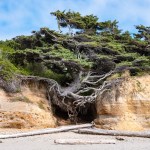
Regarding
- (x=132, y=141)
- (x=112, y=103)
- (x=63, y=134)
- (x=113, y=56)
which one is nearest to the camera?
(x=132, y=141)

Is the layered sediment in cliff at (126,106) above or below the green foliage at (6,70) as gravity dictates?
below

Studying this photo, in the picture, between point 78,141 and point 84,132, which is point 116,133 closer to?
point 84,132

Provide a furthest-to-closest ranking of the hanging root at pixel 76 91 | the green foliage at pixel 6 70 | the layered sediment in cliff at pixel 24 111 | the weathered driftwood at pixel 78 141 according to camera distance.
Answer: the hanging root at pixel 76 91 → the green foliage at pixel 6 70 → the layered sediment in cliff at pixel 24 111 → the weathered driftwood at pixel 78 141

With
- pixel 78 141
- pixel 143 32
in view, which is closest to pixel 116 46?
pixel 143 32

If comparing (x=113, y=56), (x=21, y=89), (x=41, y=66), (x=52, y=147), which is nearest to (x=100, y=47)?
(x=113, y=56)

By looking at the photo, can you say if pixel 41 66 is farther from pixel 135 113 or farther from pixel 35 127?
pixel 135 113

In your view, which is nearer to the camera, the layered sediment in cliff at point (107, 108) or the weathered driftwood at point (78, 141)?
the weathered driftwood at point (78, 141)

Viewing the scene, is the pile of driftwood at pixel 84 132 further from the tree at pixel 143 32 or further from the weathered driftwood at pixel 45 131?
the tree at pixel 143 32

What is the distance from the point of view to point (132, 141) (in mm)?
18625

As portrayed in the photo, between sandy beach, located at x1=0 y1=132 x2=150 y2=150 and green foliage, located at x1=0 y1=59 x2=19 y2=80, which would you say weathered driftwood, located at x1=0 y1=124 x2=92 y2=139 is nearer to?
sandy beach, located at x1=0 y1=132 x2=150 y2=150

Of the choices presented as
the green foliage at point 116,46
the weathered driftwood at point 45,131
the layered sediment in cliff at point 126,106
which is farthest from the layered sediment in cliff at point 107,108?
the green foliage at point 116,46

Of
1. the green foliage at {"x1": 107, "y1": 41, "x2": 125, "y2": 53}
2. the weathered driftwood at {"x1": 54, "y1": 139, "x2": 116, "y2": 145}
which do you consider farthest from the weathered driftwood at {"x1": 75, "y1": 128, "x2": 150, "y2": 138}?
the green foliage at {"x1": 107, "y1": 41, "x2": 125, "y2": 53}

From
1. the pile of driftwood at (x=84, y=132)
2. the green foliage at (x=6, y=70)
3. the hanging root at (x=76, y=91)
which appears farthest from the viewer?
the hanging root at (x=76, y=91)

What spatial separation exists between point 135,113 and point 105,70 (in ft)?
13.7
